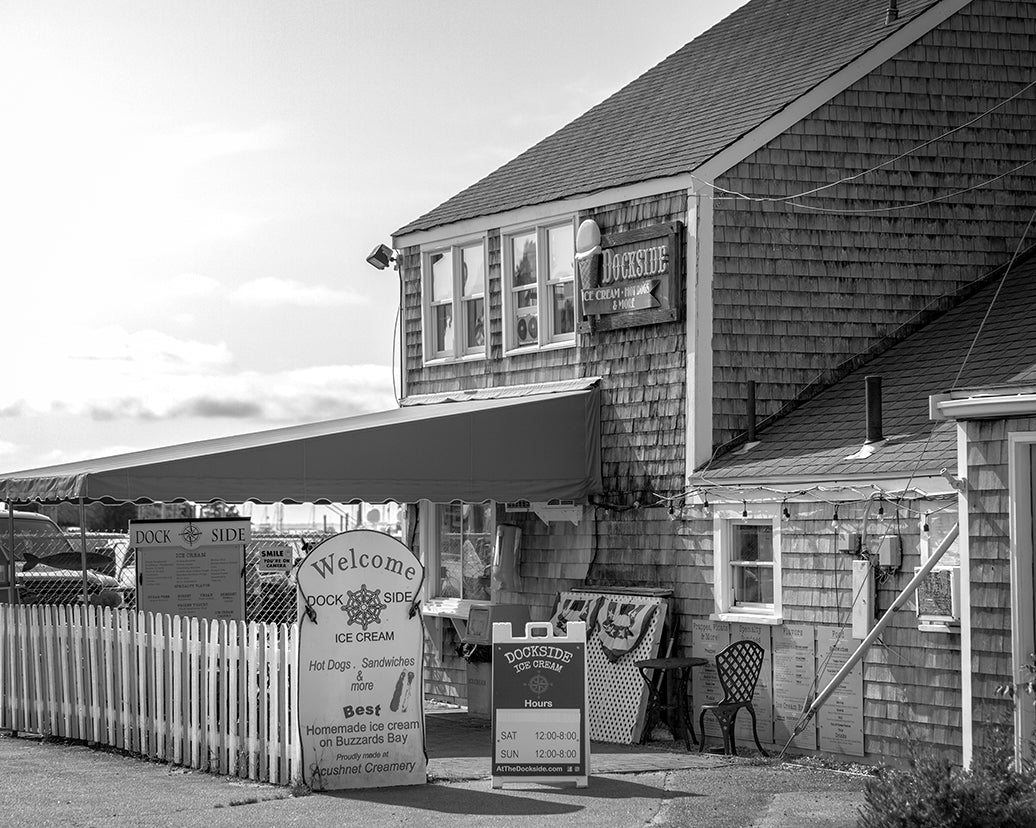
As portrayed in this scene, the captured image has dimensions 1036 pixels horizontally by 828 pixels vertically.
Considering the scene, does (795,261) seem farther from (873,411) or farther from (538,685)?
(538,685)

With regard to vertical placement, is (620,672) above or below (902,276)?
below

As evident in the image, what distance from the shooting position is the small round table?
13578 millimetres

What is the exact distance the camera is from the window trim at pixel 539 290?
16.0m

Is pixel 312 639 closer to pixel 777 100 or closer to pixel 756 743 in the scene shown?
pixel 756 743

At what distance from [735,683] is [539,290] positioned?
16.8ft

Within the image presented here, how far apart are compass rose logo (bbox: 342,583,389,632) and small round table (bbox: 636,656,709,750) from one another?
3.49 meters

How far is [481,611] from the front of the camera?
55.0 feet

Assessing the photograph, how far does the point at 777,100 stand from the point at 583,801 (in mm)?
7986

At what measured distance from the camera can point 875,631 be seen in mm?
12000

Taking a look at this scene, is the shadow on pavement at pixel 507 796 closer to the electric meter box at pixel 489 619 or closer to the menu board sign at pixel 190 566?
the menu board sign at pixel 190 566

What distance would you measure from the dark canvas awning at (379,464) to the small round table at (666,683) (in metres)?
2.17

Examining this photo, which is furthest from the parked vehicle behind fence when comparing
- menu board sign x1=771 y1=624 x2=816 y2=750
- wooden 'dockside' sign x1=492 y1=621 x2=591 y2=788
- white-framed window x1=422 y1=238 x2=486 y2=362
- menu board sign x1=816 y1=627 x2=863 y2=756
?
menu board sign x1=816 y1=627 x2=863 y2=756

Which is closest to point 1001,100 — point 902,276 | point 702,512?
point 902,276

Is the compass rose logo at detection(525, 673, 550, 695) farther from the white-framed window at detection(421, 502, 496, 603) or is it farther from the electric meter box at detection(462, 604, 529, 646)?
the white-framed window at detection(421, 502, 496, 603)
